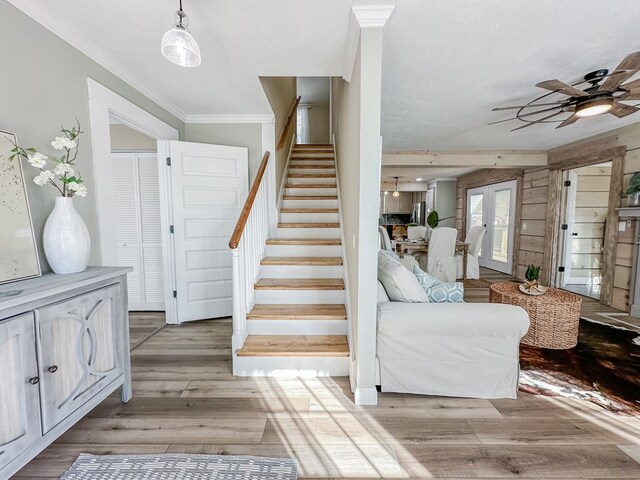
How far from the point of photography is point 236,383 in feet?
6.68

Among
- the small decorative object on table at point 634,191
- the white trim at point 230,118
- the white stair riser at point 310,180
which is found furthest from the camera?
the white stair riser at point 310,180

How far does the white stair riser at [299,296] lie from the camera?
2541mm

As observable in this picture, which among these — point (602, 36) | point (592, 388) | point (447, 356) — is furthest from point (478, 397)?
point (602, 36)

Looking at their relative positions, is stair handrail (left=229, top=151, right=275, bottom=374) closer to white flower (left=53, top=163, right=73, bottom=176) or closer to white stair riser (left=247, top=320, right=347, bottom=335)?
white stair riser (left=247, top=320, right=347, bottom=335)

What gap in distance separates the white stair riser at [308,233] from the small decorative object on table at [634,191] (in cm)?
365

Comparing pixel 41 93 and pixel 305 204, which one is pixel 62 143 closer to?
pixel 41 93

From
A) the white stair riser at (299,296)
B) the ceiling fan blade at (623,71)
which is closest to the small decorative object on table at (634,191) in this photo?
the ceiling fan blade at (623,71)

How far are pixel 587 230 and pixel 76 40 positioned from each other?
708 centimetres

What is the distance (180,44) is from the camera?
1.22 metres

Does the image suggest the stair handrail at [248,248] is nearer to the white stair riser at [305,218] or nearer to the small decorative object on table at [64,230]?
the white stair riser at [305,218]

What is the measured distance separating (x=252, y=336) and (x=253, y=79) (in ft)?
7.15

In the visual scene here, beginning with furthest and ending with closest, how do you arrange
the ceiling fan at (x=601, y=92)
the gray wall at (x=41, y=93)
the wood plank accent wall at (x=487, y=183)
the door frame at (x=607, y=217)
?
the wood plank accent wall at (x=487, y=183) < the door frame at (x=607, y=217) < the ceiling fan at (x=601, y=92) < the gray wall at (x=41, y=93)

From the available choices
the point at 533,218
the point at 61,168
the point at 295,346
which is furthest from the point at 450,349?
the point at 533,218

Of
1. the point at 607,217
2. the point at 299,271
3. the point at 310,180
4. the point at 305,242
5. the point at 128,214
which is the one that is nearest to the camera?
the point at 299,271
